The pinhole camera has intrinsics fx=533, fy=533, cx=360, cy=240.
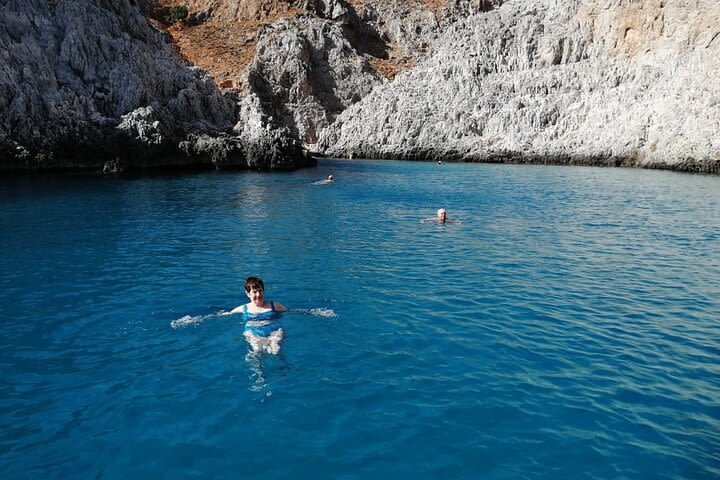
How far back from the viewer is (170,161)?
47.4 m

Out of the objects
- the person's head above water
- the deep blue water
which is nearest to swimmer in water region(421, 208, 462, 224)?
the deep blue water

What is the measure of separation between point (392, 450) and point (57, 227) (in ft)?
63.8

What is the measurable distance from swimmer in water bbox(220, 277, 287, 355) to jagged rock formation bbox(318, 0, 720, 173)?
53242 mm

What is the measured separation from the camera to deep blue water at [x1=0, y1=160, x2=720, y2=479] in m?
7.07

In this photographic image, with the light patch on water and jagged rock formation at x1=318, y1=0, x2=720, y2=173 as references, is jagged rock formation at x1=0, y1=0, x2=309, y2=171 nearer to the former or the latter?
jagged rock formation at x1=318, y1=0, x2=720, y2=173

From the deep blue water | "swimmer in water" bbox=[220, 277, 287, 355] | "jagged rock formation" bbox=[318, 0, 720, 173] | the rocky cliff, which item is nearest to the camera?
the deep blue water

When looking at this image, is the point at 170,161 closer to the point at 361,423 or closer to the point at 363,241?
the point at 363,241

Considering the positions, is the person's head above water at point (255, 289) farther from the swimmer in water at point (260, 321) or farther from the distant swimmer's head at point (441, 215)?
the distant swimmer's head at point (441, 215)

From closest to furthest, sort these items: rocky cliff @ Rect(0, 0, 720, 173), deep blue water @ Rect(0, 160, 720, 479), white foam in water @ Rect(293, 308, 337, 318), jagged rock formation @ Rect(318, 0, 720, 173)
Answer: deep blue water @ Rect(0, 160, 720, 479) → white foam in water @ Rect(293, 308, 337, 318) → rocky cliff @ Rect(0, 0, 720, 173) → jagged rock formation @ Rect(318, 0, 720, 173)

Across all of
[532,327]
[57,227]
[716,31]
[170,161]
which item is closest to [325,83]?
[170,161]

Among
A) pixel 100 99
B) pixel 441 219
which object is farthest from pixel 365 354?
pixel 100 99

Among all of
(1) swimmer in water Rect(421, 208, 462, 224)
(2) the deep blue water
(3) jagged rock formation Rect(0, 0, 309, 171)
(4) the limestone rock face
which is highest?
(4) the limestone rock face

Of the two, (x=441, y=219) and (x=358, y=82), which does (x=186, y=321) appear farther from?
(x=358, y=82)

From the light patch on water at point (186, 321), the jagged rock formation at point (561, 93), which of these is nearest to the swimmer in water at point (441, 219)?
the light patch on water at point (186, 321)
